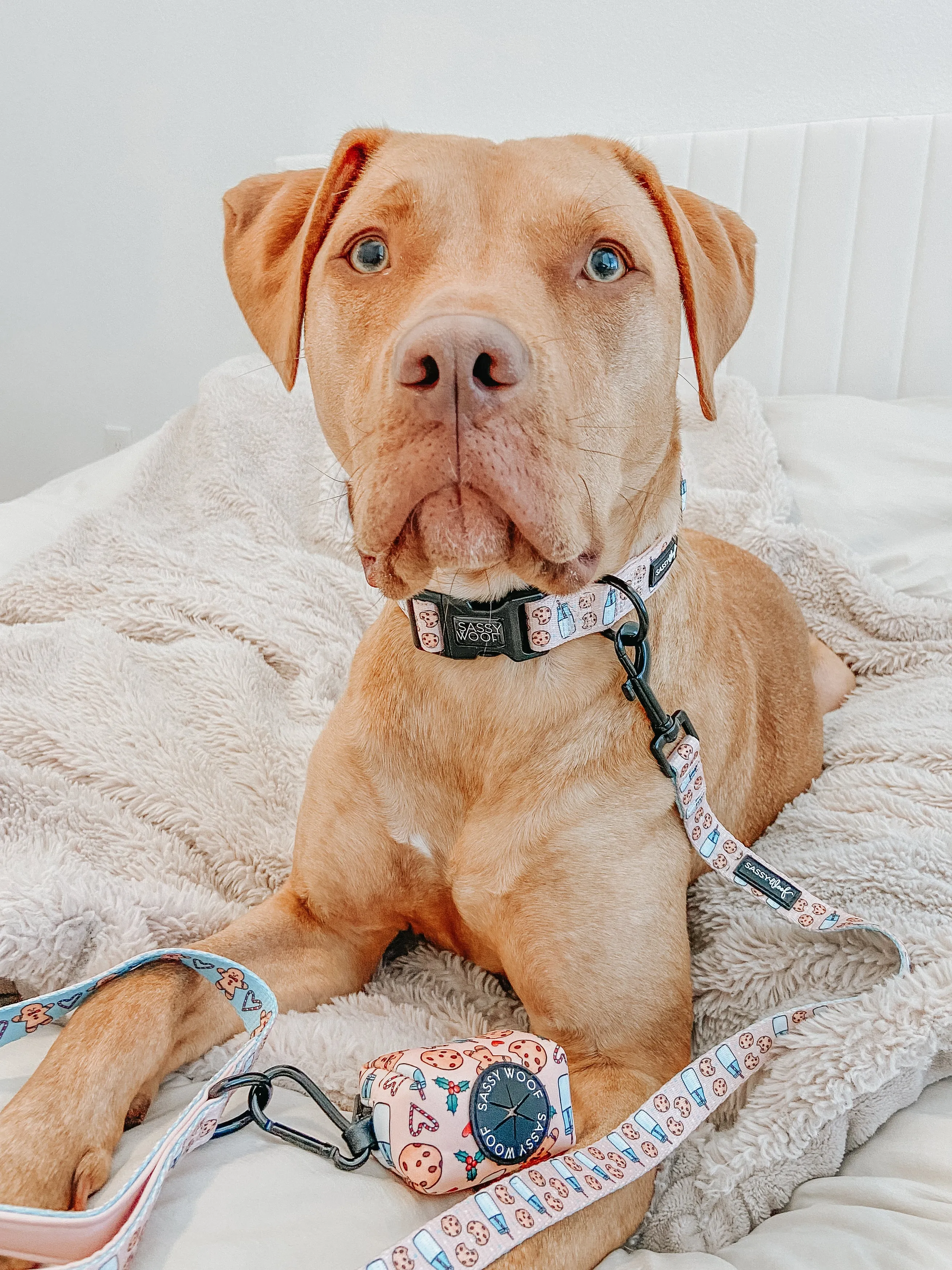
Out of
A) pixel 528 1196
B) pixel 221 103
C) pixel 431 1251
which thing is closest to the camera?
pixel 431 1251

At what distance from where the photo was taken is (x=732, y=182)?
3660 mm

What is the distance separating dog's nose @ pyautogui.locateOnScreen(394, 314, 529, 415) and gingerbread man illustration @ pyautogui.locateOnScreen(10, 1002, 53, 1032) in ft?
3.32

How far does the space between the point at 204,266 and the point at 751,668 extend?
4101mm

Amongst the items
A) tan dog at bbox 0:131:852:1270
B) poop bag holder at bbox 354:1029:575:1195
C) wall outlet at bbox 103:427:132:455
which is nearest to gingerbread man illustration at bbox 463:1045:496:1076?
poop bag holder at bbox 354:1029:575:1195

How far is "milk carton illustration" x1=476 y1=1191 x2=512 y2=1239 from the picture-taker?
3.69 ft

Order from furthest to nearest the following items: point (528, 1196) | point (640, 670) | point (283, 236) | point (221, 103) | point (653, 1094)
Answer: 1. point (221, 103)
2. point (283, 236)
3. point (640, 670)
4. point (653, 1094)
5. point (528, 1196)

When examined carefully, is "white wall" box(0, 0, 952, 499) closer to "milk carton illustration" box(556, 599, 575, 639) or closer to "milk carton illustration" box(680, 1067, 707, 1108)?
"milk carton illustration" box(556, 599, 575, 639)

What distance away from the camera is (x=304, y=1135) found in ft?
4.06

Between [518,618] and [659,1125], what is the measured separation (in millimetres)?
728

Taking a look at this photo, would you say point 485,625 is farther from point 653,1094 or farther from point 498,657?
point 653,1094

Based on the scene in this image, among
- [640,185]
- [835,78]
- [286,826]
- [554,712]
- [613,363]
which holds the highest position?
[835,78]

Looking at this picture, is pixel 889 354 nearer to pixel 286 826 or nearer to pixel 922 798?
pixel 922 798

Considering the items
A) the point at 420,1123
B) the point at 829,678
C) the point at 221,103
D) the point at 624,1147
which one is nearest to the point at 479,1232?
the point at 420,1123

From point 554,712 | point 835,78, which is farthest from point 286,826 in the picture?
point 835,78
